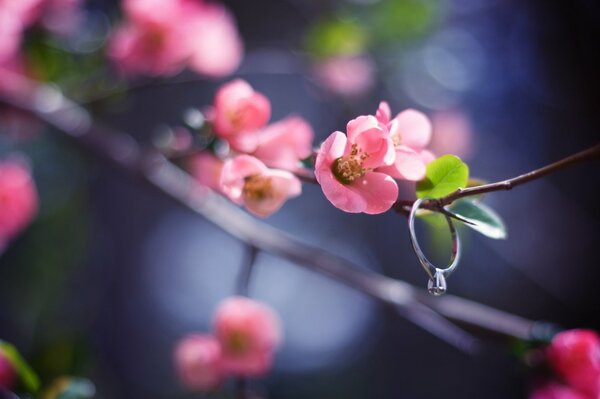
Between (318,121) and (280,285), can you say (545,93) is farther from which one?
(280,285)

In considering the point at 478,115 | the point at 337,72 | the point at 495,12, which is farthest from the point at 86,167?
the point at 495,12

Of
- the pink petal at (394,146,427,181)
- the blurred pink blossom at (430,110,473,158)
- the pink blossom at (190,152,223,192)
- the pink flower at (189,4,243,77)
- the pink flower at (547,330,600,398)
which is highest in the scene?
the blurred pink blossom at (430,110,473,158)

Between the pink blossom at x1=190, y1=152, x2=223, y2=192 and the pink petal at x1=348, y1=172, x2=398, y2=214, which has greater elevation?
the pink blossom at x1=190, y1=152, x2=223, y2=192

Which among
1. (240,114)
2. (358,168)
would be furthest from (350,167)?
→ (240,114)

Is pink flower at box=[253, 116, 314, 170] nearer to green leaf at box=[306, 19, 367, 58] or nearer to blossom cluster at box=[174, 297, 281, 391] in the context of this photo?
blossom cluster at box=[174, 297, 281, 391]

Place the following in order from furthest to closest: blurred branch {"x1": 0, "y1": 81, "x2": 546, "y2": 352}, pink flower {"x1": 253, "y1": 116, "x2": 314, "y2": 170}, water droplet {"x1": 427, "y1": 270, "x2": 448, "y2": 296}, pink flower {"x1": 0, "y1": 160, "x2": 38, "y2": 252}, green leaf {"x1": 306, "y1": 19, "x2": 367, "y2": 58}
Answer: green leaf {"x1": 306, "y1": 19, "x2": 367, "y2": 58}, pink flower {"x1": 0, "y1": 160, "x2": 38, "y2": 252}, blurred branch {"x1": 0, "y1": 81, "x2": 546, "y2": 352}, pink flower {"x1": 253, "y1": 116, "x2": 314, "y2": 170}, water droplet {"x1": 427, "y1": 270, "x2": 448, "y2": 296}

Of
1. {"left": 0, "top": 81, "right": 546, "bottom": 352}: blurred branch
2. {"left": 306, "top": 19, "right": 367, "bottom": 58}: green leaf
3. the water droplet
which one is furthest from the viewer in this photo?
{"left": 306, "top": 19, "right": 367, "bottom": 58}: green leaf

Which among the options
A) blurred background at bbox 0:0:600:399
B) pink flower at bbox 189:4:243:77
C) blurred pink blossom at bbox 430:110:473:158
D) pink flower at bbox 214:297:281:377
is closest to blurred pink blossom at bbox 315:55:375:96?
blurred background at bbox 0:0:600:399

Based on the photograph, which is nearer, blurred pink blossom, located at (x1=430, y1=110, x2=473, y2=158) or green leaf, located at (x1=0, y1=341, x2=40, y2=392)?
green leaf, located at (x1=0, y1=341, x2=40, y2=392)
